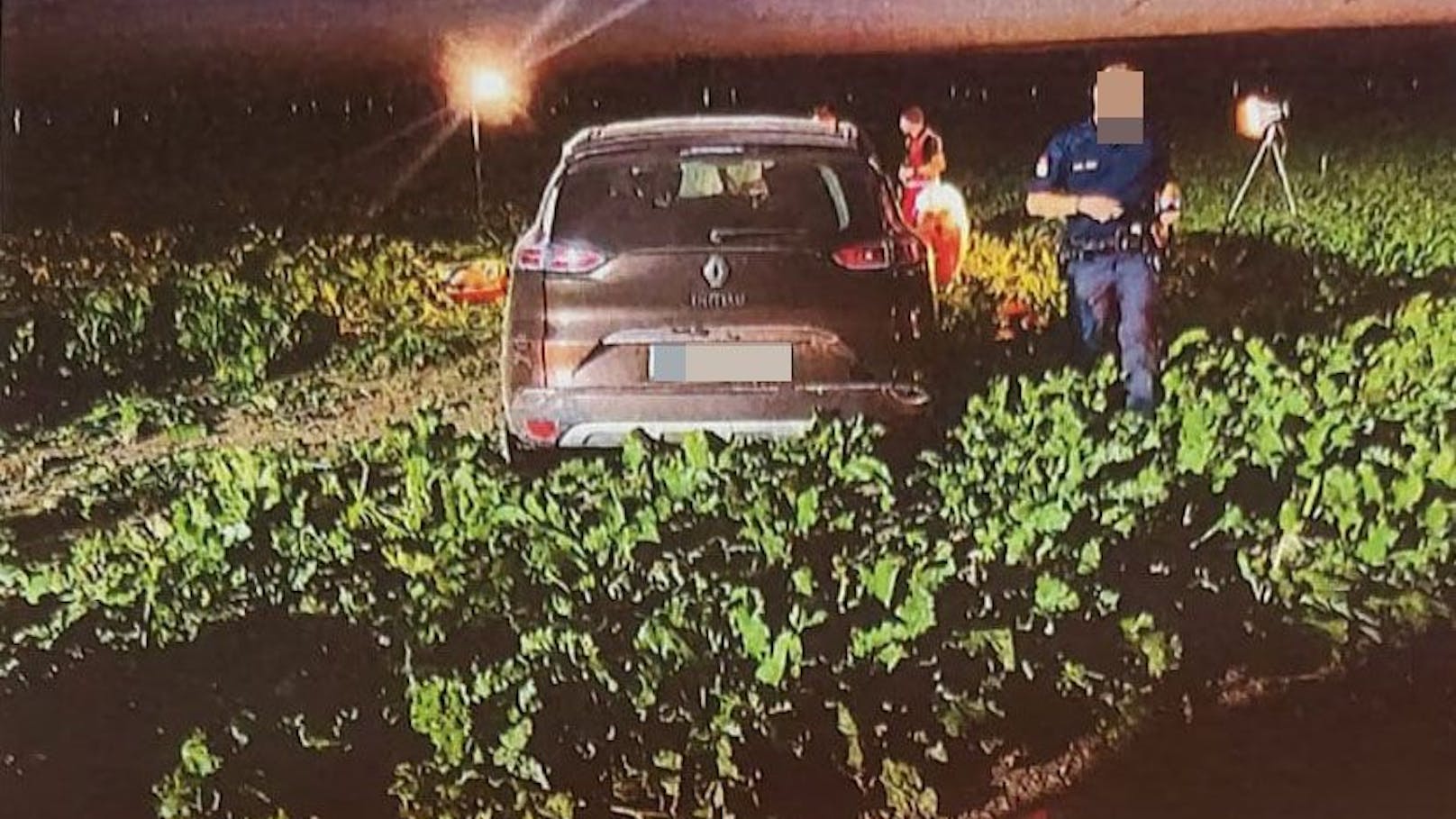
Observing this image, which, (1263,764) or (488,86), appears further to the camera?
(488,86)

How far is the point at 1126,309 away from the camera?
287 cm

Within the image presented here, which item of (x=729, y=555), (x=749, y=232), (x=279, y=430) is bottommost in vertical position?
(x=729, y=555)

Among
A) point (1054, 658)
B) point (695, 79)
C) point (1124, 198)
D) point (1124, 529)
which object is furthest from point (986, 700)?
point (695, 79)

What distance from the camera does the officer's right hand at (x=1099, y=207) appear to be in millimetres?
2871

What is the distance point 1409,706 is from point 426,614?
133 cm

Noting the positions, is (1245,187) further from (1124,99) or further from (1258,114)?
(1124,99)

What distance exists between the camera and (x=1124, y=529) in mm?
2842

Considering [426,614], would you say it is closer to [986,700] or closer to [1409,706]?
[986,700]

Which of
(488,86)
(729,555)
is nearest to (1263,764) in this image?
(729,555)

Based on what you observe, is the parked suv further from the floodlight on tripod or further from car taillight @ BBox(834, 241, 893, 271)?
the floodlight on tripod

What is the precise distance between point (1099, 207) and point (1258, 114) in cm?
25

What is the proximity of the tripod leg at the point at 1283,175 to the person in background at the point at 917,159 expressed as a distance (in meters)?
0.46

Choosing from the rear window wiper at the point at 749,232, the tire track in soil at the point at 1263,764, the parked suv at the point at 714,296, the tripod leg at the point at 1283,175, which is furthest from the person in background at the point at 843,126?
the tire track in soil at the point at 1263,764

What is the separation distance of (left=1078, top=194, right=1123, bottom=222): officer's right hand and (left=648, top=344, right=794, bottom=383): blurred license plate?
451 millimetres
